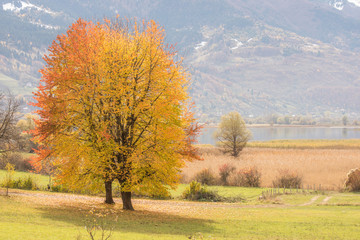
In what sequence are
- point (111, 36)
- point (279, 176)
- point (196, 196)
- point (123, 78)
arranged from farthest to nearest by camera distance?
point (279, 176) → point (196, 196) → point (111, 36) → point (123, 78)

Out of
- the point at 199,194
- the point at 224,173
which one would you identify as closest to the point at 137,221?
the point at 199,194

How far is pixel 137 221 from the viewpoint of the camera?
23969 mm

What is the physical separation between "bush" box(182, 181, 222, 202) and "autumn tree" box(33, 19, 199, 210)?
12.2m

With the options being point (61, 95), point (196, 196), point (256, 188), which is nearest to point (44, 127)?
point (61, 95)

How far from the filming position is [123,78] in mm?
27031

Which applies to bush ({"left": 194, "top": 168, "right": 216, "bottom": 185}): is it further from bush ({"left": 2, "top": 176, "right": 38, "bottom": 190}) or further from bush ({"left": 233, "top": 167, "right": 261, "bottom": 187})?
bush ({"left": 2, "top": 176, "right": 38, "bottom": 190})

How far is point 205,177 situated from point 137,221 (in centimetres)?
2660

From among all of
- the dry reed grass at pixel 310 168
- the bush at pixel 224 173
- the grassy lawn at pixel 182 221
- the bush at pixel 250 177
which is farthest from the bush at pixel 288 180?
the grassy lawn at pixel 182 221

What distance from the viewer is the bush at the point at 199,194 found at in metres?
39.8

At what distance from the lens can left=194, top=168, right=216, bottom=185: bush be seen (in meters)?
49.8

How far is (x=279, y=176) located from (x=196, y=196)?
39.7ft

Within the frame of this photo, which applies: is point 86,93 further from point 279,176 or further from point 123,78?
point 279,176

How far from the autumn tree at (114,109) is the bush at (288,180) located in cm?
2084

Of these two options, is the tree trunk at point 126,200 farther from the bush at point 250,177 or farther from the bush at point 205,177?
the bush at point 205,177
